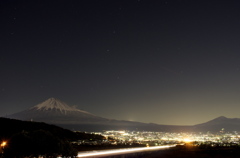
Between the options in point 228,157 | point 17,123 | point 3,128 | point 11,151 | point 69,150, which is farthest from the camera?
point 17,123

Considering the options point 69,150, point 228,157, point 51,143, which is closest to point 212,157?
point 228,157

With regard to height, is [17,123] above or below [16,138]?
above

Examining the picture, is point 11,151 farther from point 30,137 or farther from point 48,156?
point 48,156

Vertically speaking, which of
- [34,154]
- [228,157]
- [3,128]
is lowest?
[228,157]

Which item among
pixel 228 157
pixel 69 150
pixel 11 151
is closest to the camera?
pixel 11 151

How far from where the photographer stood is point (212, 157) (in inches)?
3861

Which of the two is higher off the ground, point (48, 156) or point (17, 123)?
point (17, 123)

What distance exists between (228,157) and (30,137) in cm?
7524

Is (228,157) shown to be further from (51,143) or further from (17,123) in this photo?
(17,123)

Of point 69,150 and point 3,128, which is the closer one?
point 69,150

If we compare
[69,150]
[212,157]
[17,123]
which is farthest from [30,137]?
[17,123]

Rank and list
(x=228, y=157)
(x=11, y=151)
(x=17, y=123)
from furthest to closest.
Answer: (x=17, y=123), (x=228, y=157), (x=11, y=151)

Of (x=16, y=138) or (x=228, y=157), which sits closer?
(x=16, y=138)

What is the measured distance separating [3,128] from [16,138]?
13602cm
